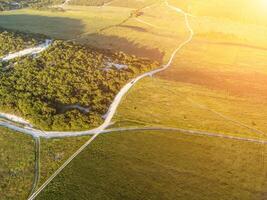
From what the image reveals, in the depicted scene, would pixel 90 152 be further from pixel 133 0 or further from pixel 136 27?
pixel 133 0

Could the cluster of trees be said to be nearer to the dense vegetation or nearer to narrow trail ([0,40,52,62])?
narrow trail ([0,40,52,62])

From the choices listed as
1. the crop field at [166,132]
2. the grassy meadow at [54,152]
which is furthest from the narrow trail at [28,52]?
the grassy meadow at [54,152]

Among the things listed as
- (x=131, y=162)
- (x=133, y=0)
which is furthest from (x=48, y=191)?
(x=133, y=0)

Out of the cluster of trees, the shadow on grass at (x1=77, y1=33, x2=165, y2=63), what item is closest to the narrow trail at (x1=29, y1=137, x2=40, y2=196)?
the cluster of trees

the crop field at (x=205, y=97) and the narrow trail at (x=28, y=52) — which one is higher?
the narrow trail at (x=28, y=52)

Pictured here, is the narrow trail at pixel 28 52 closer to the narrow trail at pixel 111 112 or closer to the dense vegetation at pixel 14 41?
the dense vegetation at pixel 14 41

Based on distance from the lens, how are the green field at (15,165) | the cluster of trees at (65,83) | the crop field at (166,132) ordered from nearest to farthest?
the green field at (15,165), the crop field at (166,132), the cluster of trees at (65,83)
